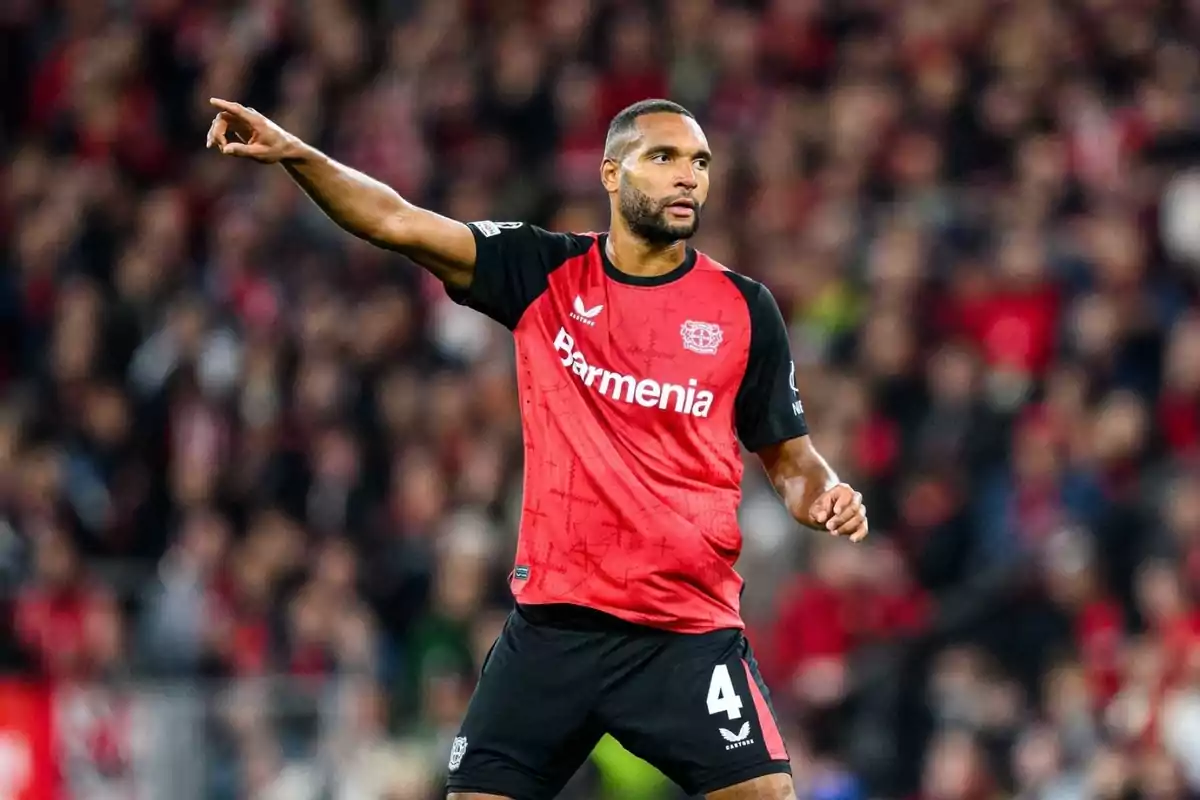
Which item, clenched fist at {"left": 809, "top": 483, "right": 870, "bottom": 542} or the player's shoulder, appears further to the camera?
the player's shoulder

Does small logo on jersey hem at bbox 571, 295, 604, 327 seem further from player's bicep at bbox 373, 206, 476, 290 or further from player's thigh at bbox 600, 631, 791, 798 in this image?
player's thigh at bbox 600, 631, 791, 798

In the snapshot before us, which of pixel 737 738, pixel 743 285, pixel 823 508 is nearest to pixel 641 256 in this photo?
pixel 743 285

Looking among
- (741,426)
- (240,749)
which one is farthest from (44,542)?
(741,426)

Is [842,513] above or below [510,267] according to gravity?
below

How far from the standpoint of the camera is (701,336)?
19.8 ft

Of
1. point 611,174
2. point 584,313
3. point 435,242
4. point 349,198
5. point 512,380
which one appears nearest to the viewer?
point 349,198

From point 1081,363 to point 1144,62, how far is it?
2934 mm

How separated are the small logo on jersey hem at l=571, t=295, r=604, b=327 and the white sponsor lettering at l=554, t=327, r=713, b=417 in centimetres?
10

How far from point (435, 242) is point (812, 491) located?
130 centimetres

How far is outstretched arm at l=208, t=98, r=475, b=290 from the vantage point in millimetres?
5680

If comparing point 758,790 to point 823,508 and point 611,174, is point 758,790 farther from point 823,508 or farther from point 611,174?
point 611,174

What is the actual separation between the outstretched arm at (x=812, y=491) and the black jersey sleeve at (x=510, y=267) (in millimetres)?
838

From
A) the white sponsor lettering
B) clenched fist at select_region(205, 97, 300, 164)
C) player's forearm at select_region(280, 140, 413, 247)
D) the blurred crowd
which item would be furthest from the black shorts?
the blurred crowd

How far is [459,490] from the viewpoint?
12633 mm
